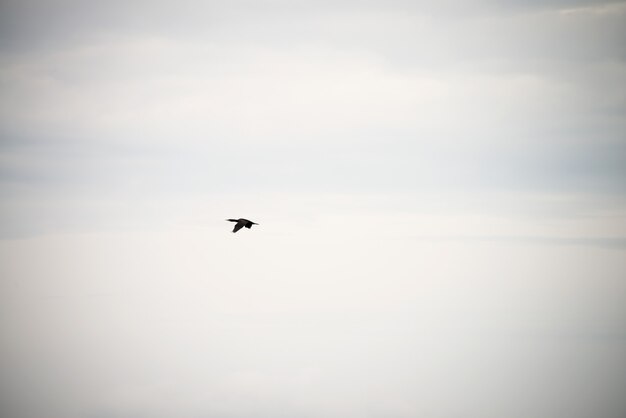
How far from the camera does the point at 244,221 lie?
64688mm
